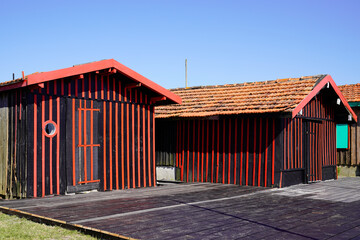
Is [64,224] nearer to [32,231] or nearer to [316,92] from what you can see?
[32,231]

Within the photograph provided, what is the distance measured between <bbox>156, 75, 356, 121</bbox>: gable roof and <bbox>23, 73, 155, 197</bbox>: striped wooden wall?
2219 mm

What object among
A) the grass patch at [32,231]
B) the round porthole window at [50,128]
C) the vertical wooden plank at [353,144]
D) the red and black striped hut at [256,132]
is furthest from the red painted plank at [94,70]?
the vertical wooden plank at [353,144]

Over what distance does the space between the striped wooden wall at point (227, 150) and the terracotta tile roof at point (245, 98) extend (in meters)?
0.45

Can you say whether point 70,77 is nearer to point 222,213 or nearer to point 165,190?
point 165,190

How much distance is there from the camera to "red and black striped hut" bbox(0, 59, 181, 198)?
9570 mm

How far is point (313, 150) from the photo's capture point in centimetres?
Answer: 1437

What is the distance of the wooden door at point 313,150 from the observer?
1377cm

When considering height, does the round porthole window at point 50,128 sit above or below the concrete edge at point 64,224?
above

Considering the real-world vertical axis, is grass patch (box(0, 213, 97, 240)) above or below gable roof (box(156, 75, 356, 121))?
below

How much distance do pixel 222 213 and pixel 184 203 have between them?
55.2 inches

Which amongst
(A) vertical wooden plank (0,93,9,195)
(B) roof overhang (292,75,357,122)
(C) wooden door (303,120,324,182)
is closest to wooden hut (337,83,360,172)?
(B) roof overhang (292,75,357,122)

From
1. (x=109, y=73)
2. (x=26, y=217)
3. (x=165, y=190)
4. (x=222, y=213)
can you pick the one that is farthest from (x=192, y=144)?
(x=26, y=217)

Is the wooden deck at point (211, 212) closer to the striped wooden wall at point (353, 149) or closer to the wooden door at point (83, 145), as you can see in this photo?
the wooden door at point (83, 145)

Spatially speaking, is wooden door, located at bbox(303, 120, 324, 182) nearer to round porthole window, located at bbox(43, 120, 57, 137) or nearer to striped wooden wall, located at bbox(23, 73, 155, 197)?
striped wooden wall, located at bbox(23, 73, 155, 197)
